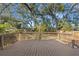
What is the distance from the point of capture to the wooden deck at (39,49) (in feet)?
15.0

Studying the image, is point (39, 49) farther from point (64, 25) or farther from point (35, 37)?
point (64, 25)

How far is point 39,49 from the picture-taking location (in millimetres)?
4578

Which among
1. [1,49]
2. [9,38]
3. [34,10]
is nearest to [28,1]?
[34,10]

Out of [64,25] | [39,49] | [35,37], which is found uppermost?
[64,25]

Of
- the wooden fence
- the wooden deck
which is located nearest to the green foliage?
the wooden fence

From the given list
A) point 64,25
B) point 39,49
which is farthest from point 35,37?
point 64,25

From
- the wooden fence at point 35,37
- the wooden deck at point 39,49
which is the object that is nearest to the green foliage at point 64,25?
the wooden fence at point 35,37

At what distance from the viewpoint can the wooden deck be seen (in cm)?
456

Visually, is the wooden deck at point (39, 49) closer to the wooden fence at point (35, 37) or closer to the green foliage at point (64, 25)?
the wooden fence at point (35, 37)

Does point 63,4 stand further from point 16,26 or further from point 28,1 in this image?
point 16,26

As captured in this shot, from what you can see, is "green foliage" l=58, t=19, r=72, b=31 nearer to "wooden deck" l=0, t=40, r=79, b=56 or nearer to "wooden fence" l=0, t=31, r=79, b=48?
"wooden fence" l=0, t=31, r=79, b=48

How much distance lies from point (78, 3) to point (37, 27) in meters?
1.02

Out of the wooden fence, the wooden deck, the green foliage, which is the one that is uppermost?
the green foliage

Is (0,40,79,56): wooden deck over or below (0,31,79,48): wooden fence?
below
